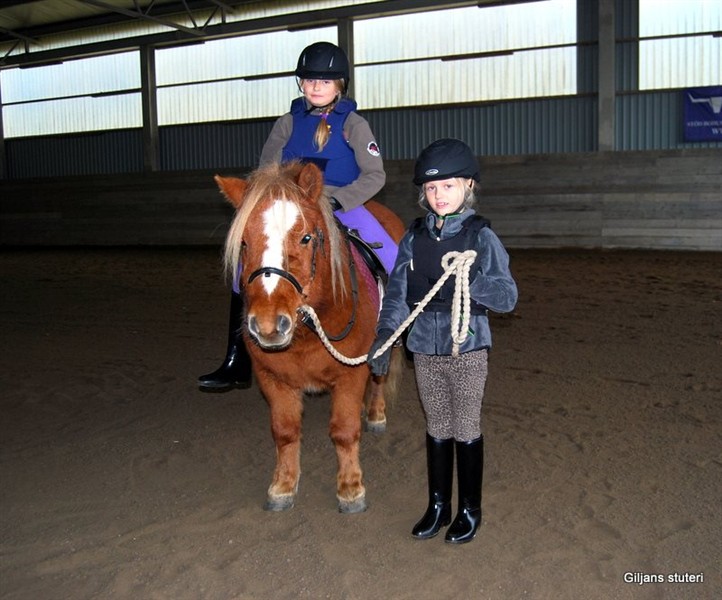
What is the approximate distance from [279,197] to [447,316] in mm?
771

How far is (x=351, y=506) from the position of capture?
10.8ft

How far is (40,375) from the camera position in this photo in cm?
588

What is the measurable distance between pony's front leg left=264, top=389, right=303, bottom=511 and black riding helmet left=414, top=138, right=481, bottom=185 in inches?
46.1

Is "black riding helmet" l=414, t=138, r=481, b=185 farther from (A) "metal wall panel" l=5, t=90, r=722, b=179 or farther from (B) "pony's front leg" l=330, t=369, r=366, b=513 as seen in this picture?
(A) "metal wall panel" l=5, t=90, r=722, b=179

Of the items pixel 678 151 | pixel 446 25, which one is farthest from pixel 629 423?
pixel 446 25

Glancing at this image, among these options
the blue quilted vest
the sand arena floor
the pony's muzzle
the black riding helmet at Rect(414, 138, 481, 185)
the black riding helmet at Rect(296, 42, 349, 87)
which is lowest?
the sand arena floor

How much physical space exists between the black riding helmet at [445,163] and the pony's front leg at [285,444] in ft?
3.84

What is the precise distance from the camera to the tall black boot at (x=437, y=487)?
3.01 metres

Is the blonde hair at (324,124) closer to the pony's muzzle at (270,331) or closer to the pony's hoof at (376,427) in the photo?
the pony's muzzle at (270,331)

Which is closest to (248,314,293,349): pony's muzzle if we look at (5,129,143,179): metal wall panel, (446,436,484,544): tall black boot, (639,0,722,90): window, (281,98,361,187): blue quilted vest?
(446,436,484,544): tall black boot

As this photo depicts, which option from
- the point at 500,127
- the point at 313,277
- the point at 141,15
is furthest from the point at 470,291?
the point at 141,15

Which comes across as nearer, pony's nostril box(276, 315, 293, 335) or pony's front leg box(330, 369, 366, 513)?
pony's nostril box(276, 315, 293, 335)

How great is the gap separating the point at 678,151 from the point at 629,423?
11.3 m

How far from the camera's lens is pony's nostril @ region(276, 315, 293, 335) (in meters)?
2.65
